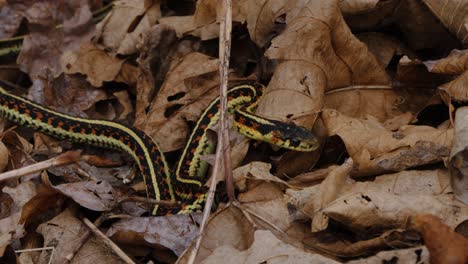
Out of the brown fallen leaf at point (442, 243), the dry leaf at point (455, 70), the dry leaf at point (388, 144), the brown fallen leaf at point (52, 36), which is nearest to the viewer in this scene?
the brown fallen leaf at point (442, 243)

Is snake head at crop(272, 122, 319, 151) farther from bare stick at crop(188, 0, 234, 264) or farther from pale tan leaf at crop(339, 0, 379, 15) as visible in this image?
pale tan leaf at crop(339, 0, 379, 15)

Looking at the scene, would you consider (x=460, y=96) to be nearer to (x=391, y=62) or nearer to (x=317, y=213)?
(x=391, y=62)

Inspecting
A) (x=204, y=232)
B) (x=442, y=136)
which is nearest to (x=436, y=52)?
(x=442, y=136)

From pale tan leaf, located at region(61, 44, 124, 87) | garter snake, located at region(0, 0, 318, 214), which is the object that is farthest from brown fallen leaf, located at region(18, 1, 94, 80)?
Answer: garter snake, located at region(0, 0, 318, 214)

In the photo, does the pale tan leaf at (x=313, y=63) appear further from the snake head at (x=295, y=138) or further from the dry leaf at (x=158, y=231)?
the dry leaf at (x=158, y=231)

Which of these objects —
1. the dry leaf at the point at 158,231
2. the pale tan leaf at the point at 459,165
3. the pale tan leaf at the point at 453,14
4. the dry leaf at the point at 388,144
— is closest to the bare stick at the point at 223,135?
the dry leaf at the point at 158,231

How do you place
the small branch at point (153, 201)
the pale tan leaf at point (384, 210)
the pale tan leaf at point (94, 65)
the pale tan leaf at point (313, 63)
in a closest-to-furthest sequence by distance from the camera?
the pale tan leaf at point (384, 210), the small branch at point (153, 201), the pale tan leaf at point (313, 63), the pale tan leaf at point (94, 65)
